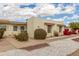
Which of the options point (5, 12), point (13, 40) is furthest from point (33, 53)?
point (5, 12)

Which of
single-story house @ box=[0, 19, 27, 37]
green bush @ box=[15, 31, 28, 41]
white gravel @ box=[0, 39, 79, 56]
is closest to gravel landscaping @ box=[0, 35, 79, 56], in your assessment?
white gravel @ box=[0, 39, 79, 56]

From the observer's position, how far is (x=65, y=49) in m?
2.80

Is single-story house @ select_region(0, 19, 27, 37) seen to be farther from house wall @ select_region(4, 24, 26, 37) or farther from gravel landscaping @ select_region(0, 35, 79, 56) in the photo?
A: gravel landscaping @ select_region(0, 35, 79, 56)

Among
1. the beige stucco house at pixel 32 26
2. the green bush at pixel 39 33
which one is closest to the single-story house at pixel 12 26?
the beige stucco house at pixel 32 26

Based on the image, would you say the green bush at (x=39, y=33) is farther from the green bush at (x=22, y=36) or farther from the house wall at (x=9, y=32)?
the house wall at (x=9, y=32)

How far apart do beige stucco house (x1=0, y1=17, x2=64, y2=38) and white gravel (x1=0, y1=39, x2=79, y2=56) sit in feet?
0.66

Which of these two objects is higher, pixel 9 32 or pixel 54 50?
pixel 9 32

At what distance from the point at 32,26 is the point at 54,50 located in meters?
0.54

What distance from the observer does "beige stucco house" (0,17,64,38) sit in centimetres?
278

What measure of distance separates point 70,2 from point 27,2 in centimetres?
72

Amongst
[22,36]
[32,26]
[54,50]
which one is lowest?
[54,50]

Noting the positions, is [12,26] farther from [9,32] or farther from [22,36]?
[22,36]

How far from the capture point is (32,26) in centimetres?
280

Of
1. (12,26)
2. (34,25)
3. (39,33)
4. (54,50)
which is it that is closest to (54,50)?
(54,50)
